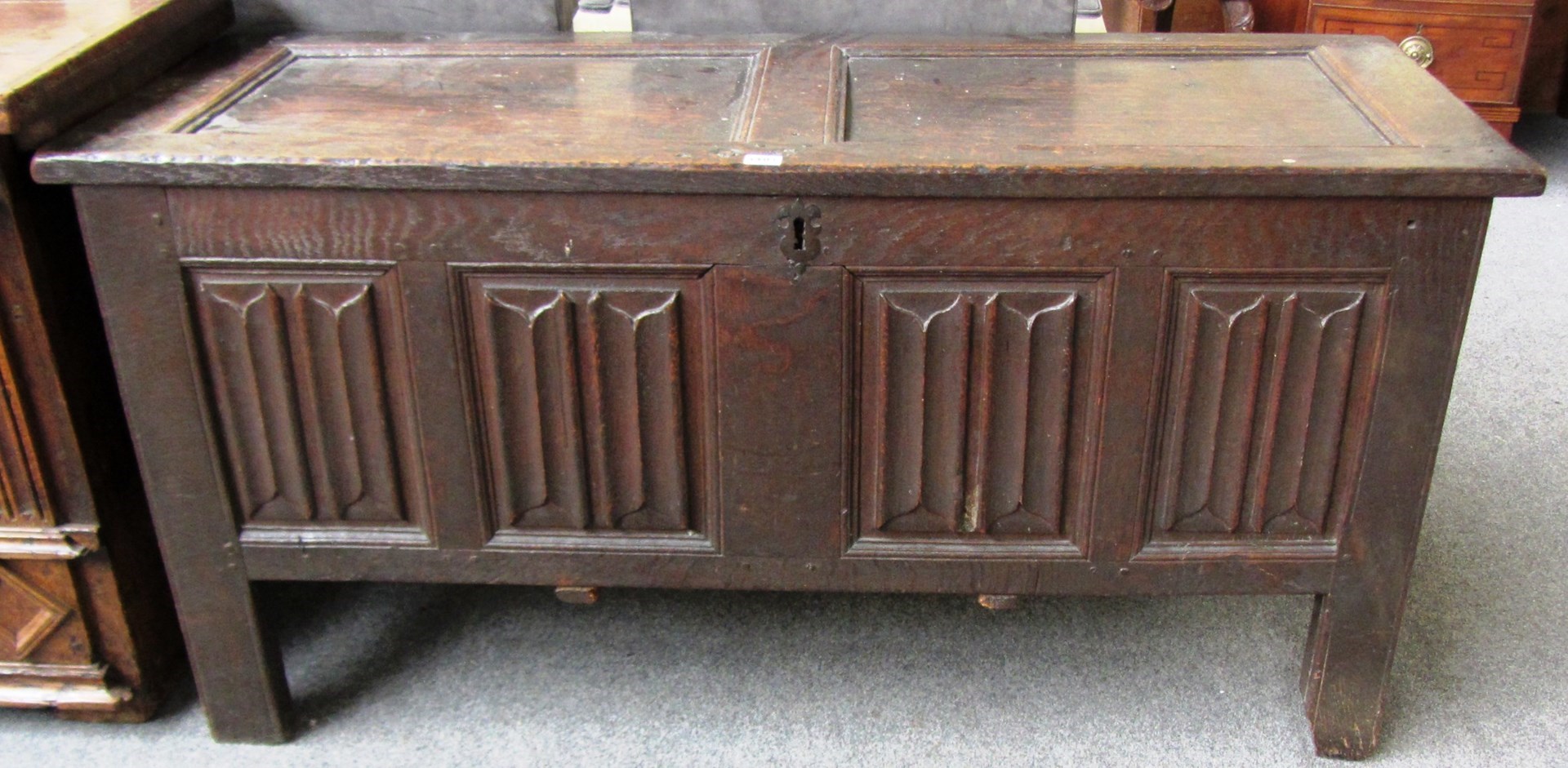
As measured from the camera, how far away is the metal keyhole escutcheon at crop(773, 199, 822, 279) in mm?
1476

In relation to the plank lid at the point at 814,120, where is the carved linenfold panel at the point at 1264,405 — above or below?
below

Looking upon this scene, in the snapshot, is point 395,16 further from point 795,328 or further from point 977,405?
point 977,405

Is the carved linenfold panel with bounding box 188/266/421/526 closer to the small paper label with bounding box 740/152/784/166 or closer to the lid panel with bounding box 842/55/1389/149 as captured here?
the small paper label with bounding box 740/152/784/166

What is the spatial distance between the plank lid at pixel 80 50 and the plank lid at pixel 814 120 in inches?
1.3

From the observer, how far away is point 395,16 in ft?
6.57

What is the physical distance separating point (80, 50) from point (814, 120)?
2.71 feet

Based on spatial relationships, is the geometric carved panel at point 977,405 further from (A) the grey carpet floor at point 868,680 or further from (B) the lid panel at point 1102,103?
(A) the grey carpet floor at point 868,680

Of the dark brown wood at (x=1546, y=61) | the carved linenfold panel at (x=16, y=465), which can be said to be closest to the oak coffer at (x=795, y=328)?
the carved linenfold panel at (x=16, y=465)

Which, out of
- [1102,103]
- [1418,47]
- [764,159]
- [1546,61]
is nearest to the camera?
[764,159]

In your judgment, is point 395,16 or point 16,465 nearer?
point 16,465

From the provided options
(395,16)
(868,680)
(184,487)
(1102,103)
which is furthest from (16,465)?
(1102,103)

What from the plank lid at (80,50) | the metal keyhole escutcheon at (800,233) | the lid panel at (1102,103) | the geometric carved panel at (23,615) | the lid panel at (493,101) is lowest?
the geometric carved panel at (23,615)

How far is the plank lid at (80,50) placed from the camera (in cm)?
148

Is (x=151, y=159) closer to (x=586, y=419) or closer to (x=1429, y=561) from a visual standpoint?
(x=586, y=419)
